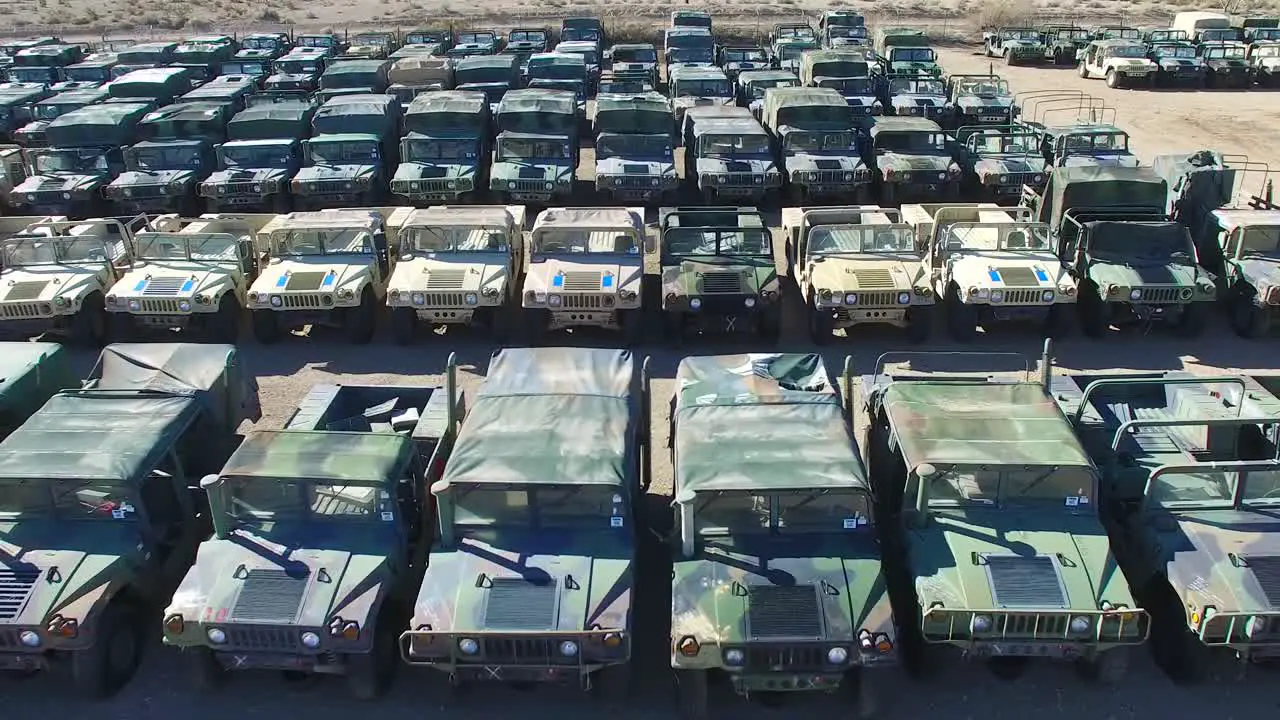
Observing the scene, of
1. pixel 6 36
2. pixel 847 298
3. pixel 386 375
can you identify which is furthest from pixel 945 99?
pixel 6 36

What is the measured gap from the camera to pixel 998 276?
42.2 ft

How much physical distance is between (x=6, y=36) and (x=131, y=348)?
41350 mm

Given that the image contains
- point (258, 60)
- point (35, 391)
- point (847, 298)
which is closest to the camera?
point (35, 391)

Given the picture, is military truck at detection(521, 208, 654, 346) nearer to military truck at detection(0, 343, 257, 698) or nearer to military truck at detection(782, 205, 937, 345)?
military truck at detection(782, 205, 937, 345)

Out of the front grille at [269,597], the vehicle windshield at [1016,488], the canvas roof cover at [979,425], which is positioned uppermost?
the canvas roof cover at [979,425]

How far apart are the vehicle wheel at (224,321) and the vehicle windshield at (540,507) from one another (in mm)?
6950

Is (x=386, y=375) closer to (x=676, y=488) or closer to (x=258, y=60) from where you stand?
(x=676, y=488)

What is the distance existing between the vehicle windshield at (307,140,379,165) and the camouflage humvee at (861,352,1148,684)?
41.8 feet

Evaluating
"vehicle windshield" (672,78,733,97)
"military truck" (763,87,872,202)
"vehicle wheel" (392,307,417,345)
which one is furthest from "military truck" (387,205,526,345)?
"vehicle windshield" (672,78,733,97)

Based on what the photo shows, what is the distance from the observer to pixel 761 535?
743 centimetres

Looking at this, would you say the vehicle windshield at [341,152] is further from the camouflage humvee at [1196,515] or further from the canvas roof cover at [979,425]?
the camouflage humvee at [1196,515]

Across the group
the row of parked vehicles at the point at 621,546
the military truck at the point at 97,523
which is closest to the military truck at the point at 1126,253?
the row of parked vehicles at the point at 621,546

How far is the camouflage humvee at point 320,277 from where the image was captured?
12.9 metres

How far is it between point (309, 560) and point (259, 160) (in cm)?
1287
